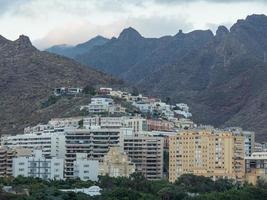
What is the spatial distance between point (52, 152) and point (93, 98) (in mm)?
23648

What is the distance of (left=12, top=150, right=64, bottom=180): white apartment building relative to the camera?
117 metres

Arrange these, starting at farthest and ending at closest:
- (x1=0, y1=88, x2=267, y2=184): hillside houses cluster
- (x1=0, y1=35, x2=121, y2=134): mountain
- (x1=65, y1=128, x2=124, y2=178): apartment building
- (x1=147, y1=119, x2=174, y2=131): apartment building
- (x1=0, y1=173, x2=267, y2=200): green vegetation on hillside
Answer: (x1=0, y1=35, x2=121, y2=134): mountain → (x1=147, y1=119, x2=174, y2=131): apartment building → (x1=65, y1=128, x2=124, y2=178): apartment building → (x1=0, y1=88, x2=267, y2=184): hillside houses cluster → (x1=0, y1=173, x2=267, y2=200): green vegetation on hillside

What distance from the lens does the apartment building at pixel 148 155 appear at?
125500mm

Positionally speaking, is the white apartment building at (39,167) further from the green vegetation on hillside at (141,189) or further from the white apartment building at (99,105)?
the white apartment building at (99,105)

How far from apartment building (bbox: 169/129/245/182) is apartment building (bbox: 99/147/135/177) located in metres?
4.40

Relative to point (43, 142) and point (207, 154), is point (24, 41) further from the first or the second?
point (207, 154)

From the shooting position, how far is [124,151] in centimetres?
12575

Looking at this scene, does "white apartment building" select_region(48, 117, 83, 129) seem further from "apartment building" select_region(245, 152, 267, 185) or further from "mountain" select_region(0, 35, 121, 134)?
"apartment building" select_region(245, 152, 267, 185)

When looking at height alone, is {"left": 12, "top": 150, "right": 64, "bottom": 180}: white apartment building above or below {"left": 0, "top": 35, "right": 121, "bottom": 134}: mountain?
below

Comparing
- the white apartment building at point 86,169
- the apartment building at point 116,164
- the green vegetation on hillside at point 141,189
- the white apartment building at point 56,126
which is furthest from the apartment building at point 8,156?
the green vegetation on hillside at point 141,189

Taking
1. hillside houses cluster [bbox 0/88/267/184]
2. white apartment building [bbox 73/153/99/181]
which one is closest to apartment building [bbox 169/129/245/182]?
hillside houses cluster [bbox 0/88/267/184]

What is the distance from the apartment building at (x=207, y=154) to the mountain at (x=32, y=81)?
32.1m

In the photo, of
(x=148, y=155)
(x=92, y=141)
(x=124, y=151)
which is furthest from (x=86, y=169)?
(x=92, y=141)

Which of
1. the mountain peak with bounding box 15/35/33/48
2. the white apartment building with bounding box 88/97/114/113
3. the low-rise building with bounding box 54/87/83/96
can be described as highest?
the mountain peak with bounding box 15/35/33/48
